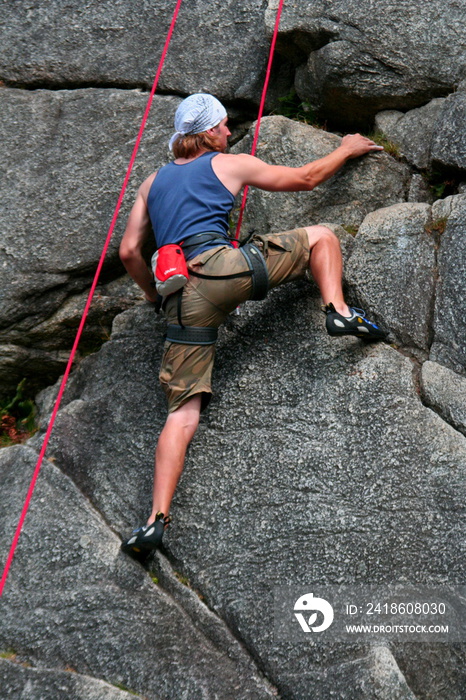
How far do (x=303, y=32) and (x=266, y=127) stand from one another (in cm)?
108

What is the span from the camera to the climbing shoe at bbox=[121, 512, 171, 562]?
520 centimetres

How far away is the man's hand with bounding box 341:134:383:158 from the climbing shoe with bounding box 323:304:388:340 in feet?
5.37

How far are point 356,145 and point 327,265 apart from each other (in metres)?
1.44

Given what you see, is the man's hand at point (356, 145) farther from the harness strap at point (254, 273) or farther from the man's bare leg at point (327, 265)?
the harness strap at point (254, 273)

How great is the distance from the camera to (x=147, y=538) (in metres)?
5.20

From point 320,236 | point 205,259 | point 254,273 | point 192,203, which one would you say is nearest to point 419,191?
point 320,236

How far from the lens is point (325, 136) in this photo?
23.5 feet

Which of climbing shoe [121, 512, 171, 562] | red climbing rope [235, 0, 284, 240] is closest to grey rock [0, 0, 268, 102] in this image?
red climbing rope [235, 0, 284, 240]

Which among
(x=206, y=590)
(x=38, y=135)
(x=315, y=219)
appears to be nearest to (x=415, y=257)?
(x=315, y=219)

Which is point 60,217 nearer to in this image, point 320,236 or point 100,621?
point 320,236

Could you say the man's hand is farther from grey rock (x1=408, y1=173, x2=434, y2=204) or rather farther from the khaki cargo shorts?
the khaki cargo shorts

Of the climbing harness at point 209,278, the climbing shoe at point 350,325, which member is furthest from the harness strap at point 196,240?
the climbing shoe at point 350,325

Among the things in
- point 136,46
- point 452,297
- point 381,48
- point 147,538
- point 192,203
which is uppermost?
point 381,48

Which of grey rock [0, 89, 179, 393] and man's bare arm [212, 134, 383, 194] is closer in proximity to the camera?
man's bare arm [212, 134, 383, 194]
